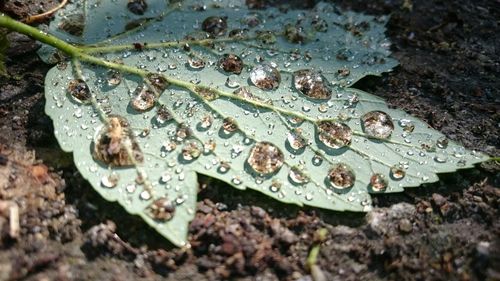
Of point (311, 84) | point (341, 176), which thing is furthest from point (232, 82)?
point (341, 176)

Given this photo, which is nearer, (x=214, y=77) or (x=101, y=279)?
(x=101, y=279)

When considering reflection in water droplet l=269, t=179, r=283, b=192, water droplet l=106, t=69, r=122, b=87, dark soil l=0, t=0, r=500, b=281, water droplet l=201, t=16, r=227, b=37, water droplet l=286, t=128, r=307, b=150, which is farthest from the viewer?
water droplet l=201, t=16, r=227, b=37

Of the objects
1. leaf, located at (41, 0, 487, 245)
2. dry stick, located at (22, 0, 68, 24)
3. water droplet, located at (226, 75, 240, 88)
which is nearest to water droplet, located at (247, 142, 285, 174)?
leaf, located at (41, 0, 487, 245)

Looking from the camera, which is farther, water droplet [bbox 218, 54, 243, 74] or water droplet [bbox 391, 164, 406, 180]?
water droplet [bbox 218, 54, 243, 74]

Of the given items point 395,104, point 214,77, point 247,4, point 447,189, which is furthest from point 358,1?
point 447,189

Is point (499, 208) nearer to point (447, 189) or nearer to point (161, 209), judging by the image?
point (447, 189)

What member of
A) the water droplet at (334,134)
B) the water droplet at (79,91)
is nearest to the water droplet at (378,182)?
the water droplet at (334,134)

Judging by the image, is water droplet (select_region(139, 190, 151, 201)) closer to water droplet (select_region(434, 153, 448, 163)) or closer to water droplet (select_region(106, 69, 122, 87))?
water droplet (select_region(106, 69, 122, 87))
